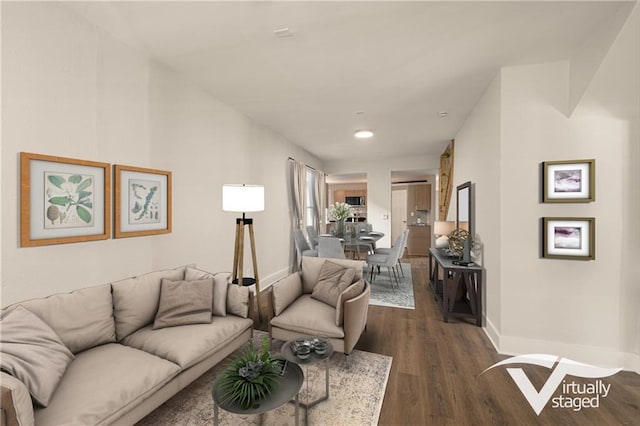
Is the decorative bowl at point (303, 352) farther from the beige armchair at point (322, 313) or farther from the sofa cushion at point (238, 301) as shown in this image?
the sofa cushion at point (238, 301)

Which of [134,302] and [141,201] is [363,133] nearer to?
[141,201]

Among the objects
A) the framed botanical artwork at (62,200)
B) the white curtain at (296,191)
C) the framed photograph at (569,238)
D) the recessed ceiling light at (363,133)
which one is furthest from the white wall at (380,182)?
the framed botanical artwork at (62,200)

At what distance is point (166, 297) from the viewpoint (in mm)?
2193

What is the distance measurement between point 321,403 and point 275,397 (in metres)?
0.66

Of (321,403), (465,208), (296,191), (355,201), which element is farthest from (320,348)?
(355,201)

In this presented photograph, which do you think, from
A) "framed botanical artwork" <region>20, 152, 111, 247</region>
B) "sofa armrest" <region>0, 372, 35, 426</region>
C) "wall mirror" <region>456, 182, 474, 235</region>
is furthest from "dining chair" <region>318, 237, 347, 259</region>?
"sofa armrest" <region>0, 372, 35, 426</region>

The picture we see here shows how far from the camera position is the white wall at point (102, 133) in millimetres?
1711

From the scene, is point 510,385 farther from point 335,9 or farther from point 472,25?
point 335,9

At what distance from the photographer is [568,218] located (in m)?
2.41

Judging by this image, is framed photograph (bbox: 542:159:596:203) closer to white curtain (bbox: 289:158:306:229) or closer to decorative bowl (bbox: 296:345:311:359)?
decorative bowl (bbox: 296:345:311:359)

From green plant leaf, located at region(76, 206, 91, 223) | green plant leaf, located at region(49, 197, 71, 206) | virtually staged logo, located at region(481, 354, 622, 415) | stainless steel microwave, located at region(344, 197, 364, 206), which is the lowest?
virtually staged logo, located at region(481, 354, 622, 415)

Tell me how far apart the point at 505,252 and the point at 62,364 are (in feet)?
11.0

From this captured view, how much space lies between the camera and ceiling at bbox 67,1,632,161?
6.29 feet

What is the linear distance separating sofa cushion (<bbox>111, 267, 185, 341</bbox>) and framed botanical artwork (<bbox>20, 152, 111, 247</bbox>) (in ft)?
1.48
